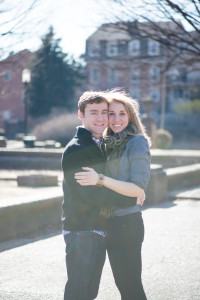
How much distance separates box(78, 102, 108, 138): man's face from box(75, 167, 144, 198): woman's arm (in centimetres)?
31

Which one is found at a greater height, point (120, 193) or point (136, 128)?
point (136, 128)

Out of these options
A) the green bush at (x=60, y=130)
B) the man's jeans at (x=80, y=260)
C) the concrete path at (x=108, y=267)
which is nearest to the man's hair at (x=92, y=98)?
Result: the man's jeans at (x=80, y=260)

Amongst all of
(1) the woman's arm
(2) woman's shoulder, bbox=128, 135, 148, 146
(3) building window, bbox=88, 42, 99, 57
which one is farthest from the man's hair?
(3) building window, bbox=88, 42, 99, 57

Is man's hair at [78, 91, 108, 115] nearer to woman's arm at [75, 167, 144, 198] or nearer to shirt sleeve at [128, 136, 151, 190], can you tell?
shirt sleeve at [128, 136, 151, 190]

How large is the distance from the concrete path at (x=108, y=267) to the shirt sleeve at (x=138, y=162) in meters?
1.59

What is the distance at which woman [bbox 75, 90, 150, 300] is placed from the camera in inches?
128

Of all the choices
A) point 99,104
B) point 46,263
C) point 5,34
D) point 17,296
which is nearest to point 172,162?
point 5,34

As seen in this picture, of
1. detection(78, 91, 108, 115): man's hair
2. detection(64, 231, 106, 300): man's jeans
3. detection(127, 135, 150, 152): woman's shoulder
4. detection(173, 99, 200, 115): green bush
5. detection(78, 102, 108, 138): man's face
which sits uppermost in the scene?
detection(78, 91, 108, 115): man's hair

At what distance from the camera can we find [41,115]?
53594 millimetres

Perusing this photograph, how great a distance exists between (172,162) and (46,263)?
37.7 feet

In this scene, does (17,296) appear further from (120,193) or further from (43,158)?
(43,158)

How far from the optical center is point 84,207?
306cm

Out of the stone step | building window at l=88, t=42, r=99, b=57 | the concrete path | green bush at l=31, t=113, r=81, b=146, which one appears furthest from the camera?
green bush at l=31, t=113, r=81, b=146

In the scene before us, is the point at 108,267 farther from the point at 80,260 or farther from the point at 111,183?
the point at 111,183
